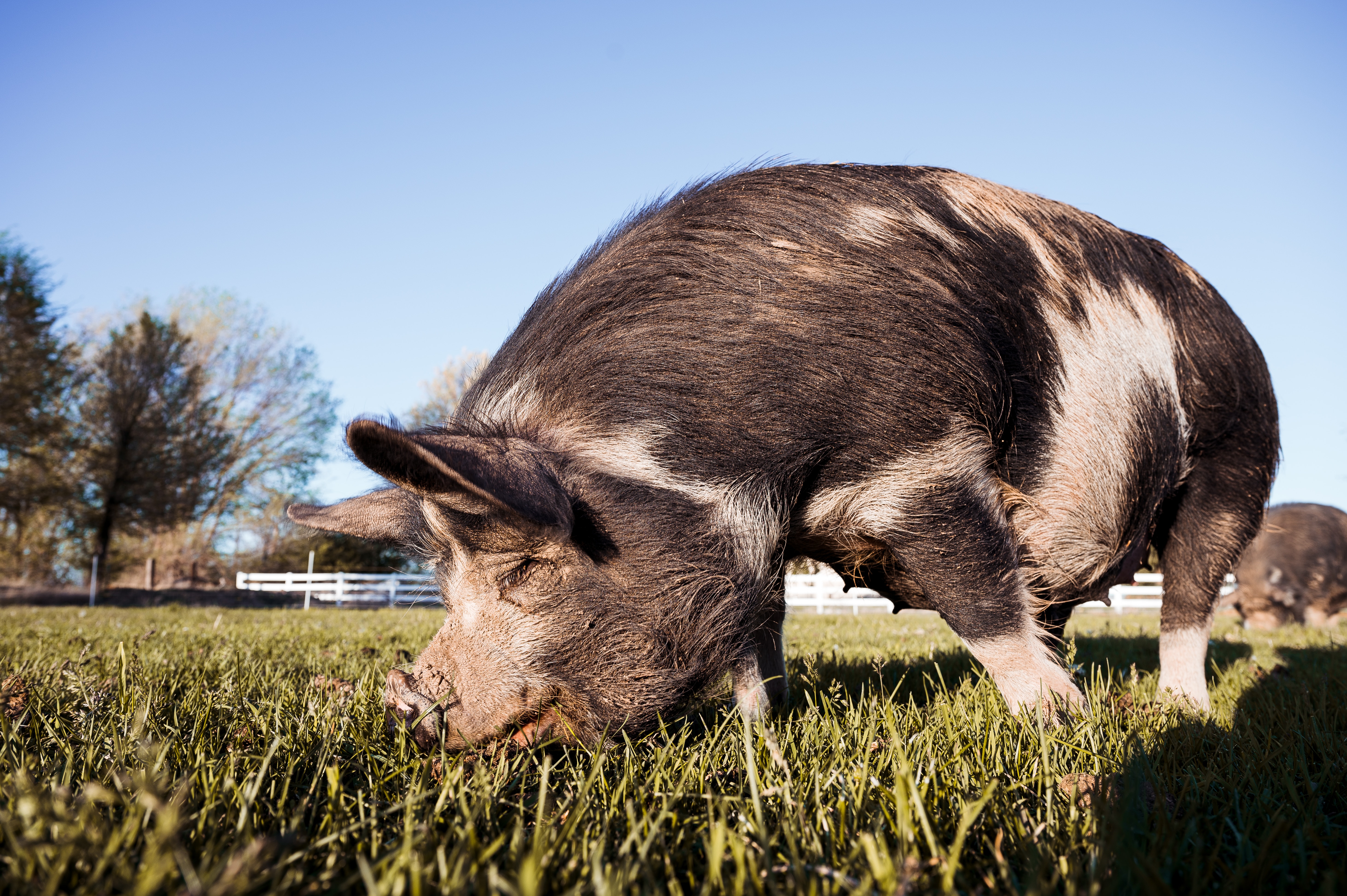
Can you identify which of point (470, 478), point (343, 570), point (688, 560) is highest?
point (470, 478)

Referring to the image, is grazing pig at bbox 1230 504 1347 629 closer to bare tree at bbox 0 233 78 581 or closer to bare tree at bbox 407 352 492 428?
bare tree at bbox 407 352 492 428

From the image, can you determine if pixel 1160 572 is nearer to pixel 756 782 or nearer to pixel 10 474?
pixel 756 782

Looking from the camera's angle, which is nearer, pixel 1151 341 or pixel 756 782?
pixel 756 782

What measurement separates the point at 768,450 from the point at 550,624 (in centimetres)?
89

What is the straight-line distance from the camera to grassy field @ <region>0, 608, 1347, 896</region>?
1169mm

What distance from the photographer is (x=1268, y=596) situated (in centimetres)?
1557

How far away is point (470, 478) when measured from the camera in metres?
2.00

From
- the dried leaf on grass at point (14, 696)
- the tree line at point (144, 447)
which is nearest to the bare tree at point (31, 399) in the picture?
the tree line at point (144, 447)

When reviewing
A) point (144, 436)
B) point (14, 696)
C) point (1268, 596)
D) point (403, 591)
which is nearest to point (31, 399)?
point (144, 436)

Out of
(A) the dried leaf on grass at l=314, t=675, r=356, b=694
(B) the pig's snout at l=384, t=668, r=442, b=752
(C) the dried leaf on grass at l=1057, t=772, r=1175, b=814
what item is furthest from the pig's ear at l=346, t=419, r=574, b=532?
(C) the dried leaf on grass at l=1057, t=772, r=1175, b=814

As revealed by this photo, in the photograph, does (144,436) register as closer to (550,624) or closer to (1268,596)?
(550,624)

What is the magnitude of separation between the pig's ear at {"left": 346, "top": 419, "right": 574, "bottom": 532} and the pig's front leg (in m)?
0.96

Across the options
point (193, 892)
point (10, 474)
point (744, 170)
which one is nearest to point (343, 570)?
point (10, 474)

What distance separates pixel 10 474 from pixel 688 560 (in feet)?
94.0
